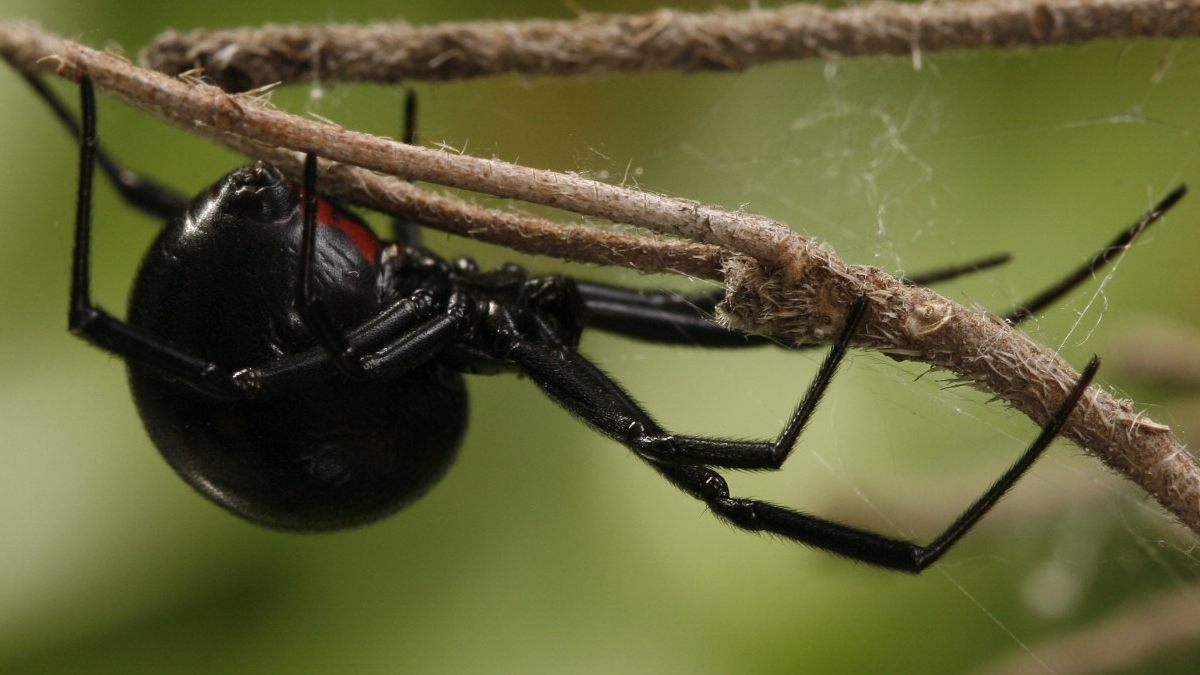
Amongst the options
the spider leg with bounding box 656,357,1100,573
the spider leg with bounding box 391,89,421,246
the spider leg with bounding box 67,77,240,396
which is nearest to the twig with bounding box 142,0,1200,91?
the spider leg with bounding box 391,89,421,246

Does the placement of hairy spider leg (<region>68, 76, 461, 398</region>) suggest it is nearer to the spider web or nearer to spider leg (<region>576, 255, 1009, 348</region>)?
spider leg (<region>576, 255, 1009, 348</region>)

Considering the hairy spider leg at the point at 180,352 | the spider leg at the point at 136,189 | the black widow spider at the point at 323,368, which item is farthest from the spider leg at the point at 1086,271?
the spider leg at the point at 136,189

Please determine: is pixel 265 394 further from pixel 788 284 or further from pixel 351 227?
pixel 788 284

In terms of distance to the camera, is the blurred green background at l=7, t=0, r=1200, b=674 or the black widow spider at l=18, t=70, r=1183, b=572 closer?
the black widow spider at l=18, t=70, r=1183, b=572

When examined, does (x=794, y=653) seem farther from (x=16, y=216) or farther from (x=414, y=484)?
(x=16, y=216)

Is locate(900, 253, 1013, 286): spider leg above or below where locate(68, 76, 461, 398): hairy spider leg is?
above

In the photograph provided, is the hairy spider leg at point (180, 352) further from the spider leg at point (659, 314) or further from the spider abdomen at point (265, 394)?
the spider leg at point (659, 314)
